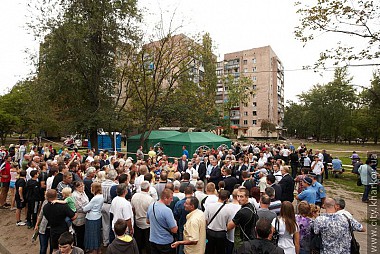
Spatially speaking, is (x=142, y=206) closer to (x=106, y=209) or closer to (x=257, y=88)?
(x=106, y=209)

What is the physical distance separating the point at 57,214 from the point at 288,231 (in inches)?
147

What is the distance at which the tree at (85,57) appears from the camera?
584 inches

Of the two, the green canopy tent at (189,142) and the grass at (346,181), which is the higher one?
the green canopy tent at (189,142)

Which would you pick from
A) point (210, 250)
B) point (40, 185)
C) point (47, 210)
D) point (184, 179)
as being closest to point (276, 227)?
point (210, 250)

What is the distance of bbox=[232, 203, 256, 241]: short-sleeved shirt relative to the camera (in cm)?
358

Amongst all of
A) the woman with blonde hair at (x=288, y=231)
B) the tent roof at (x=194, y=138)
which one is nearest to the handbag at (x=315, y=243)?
the woman with blonde hair at (x=288, y=231)

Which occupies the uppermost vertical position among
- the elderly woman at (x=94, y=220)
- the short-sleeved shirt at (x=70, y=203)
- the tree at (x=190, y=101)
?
the tree at (x=190, y=101)

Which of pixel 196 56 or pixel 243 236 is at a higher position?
pixel 196 56

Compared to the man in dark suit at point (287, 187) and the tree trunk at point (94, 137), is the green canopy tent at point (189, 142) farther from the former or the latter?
the man in dark suit at point (287, 187)

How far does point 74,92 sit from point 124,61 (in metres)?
4.92

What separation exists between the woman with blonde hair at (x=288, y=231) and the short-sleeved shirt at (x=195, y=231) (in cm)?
111

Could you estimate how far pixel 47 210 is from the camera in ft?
12.8

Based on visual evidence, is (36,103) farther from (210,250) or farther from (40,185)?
(210,250)

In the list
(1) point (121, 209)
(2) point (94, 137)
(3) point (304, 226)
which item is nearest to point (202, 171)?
(1) point (121, 209)
